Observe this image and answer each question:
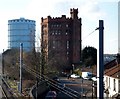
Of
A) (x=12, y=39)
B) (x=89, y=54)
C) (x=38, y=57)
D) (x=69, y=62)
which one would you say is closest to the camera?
(x=38, y=57)

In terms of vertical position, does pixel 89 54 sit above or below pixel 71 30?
below

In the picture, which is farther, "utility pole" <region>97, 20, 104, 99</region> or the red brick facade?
the red brick facade

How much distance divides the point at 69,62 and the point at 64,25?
6.31m

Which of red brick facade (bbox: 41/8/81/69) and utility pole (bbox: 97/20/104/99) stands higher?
red brick facade (bbox: 41/8/81/69)

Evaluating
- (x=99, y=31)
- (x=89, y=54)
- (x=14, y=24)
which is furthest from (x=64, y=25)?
(x=99, y=31)

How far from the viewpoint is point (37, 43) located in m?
21.5

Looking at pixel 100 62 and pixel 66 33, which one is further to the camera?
pixel 66 33

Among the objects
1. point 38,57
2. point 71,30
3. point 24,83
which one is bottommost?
point 24,83

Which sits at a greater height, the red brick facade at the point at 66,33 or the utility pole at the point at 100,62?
the red brick facade at the point at 66,33

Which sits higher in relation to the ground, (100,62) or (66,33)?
(66,33)

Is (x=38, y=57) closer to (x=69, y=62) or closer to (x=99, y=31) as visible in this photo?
(x=99, y=31)

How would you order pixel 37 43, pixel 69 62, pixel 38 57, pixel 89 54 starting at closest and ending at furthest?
pixel 38 57, pixel 37 43, pixel 89 54, pixel 69 62

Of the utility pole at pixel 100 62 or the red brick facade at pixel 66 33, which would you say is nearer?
the utility pole at pixel 100 62

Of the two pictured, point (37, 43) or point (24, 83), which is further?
point (37, 43)
